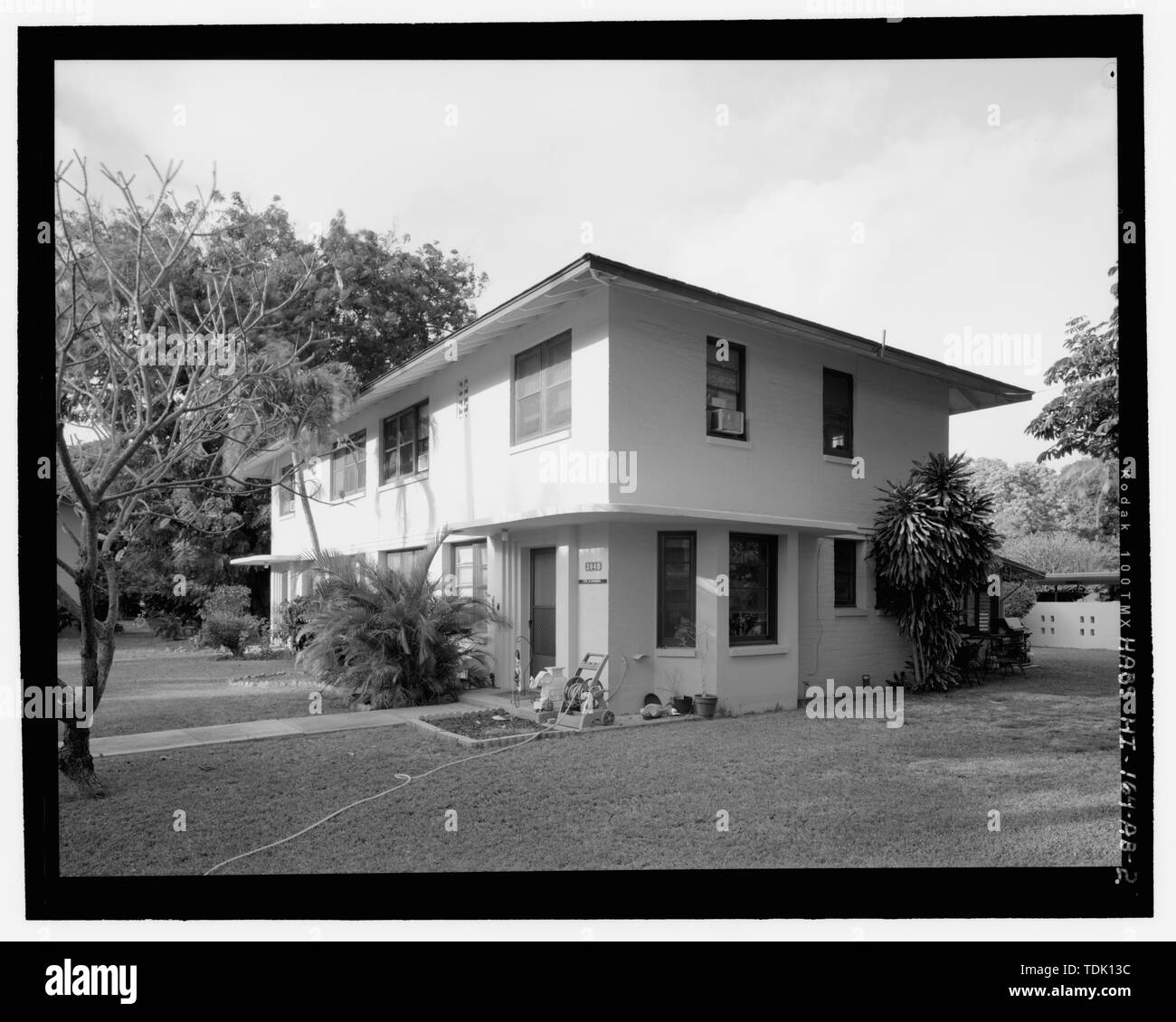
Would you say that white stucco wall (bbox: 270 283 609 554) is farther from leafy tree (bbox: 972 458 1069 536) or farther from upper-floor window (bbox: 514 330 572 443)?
leafy tree (bbox: 972 458 1069 536)

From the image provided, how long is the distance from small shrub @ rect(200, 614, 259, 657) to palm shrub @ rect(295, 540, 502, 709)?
A: 23.4ft

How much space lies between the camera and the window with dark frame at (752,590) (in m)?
10.6

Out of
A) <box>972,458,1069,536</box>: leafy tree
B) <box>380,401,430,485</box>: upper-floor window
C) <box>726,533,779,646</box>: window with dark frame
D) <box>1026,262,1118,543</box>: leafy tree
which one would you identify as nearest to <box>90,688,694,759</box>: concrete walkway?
<box>726,533,779,646</box>: window with dark frame

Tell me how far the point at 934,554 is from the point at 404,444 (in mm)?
8685

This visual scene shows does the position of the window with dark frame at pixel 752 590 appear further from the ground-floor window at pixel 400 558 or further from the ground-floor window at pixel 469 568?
the ground-floor window at pixel 400 558

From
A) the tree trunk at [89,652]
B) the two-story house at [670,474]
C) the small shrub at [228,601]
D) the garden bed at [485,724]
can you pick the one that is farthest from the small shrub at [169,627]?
the tree trunk at [89,652]

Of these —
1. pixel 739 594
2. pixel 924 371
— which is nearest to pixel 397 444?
pixel 739 594

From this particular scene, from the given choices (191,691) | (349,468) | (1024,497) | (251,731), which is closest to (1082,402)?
(251,731)

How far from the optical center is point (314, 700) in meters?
10.8

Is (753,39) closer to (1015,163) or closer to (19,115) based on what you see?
(1015,163)

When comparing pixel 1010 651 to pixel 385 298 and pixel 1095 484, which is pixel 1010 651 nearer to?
pixel 1095 484

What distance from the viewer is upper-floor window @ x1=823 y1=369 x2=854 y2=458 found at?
40.5ft

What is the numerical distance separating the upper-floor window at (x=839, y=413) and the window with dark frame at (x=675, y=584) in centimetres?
310
